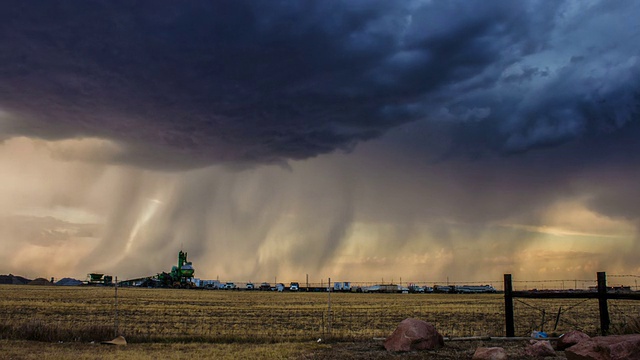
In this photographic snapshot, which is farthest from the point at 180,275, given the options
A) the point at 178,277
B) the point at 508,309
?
the point at 508,309

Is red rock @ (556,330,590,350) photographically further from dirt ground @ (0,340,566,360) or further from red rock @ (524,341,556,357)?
red rock @ (524,341,556,357)

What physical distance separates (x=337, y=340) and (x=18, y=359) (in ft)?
37.0

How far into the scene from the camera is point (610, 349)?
467 inches

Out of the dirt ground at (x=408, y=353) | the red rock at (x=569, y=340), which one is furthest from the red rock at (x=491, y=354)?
the red rock at (x=569, y=340)

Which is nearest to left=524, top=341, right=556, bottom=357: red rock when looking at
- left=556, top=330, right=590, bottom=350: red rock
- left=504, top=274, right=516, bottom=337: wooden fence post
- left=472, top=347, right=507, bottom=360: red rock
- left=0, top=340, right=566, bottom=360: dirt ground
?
left=0, top=340, right=566, bottom=360: dirt ground

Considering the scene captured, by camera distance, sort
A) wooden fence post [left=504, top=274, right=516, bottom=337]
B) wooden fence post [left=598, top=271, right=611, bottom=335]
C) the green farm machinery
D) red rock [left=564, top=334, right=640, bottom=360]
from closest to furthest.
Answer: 1. red rock [left=564, top=334, right=640, bottom=360]
2. wooden fence post [left=598, top=271, right=611, bottom=335]
3. wooden fence post [left=504, top=274, right=516, bottom=337]
4. the green farm machinery

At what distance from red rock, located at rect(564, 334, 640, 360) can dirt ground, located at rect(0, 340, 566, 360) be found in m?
4.09

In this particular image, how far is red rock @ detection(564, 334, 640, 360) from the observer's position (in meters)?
11.7

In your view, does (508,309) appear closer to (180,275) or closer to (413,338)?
(413,338)

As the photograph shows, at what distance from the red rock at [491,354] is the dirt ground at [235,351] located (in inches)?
44.8

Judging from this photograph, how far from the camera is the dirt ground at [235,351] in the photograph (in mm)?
16781

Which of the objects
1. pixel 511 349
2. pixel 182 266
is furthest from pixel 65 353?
pixel 182 266

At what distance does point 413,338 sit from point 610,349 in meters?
7.05

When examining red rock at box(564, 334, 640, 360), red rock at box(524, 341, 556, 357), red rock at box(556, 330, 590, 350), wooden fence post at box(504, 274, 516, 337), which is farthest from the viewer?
wooden fence post at box(504, 274, 516, 337)
